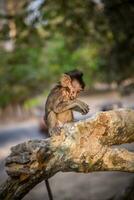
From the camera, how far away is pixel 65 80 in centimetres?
609

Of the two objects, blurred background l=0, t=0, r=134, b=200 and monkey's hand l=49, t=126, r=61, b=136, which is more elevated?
blurred background l=0, t=0, r=134, b=200

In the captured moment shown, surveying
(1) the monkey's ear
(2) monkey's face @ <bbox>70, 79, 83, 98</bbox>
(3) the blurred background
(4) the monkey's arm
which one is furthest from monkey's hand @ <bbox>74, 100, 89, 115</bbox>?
(3) the blurred background

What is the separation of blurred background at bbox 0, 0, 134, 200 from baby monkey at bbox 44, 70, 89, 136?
1532 mm

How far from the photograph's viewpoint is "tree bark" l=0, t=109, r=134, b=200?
5.54m

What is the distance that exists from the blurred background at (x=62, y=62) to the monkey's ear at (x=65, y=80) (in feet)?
5.33

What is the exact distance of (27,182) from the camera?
567 cm

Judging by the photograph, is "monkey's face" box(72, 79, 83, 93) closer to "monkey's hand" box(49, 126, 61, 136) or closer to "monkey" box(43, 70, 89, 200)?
"monkey" box(43, 70, 89, 200)

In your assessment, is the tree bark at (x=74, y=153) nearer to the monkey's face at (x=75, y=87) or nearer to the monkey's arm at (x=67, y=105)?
the monkey's arm at (x=67, y=105)

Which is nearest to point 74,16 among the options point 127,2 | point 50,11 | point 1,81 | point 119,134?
point 50,11

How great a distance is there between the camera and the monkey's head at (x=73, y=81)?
20.0 feet

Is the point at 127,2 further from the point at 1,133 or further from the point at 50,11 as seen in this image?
the point at 1,133

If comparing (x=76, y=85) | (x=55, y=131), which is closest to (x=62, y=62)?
(x=76, y=85)

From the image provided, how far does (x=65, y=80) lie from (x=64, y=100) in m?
0.28

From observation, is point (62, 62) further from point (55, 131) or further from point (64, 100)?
point (55, 131)
